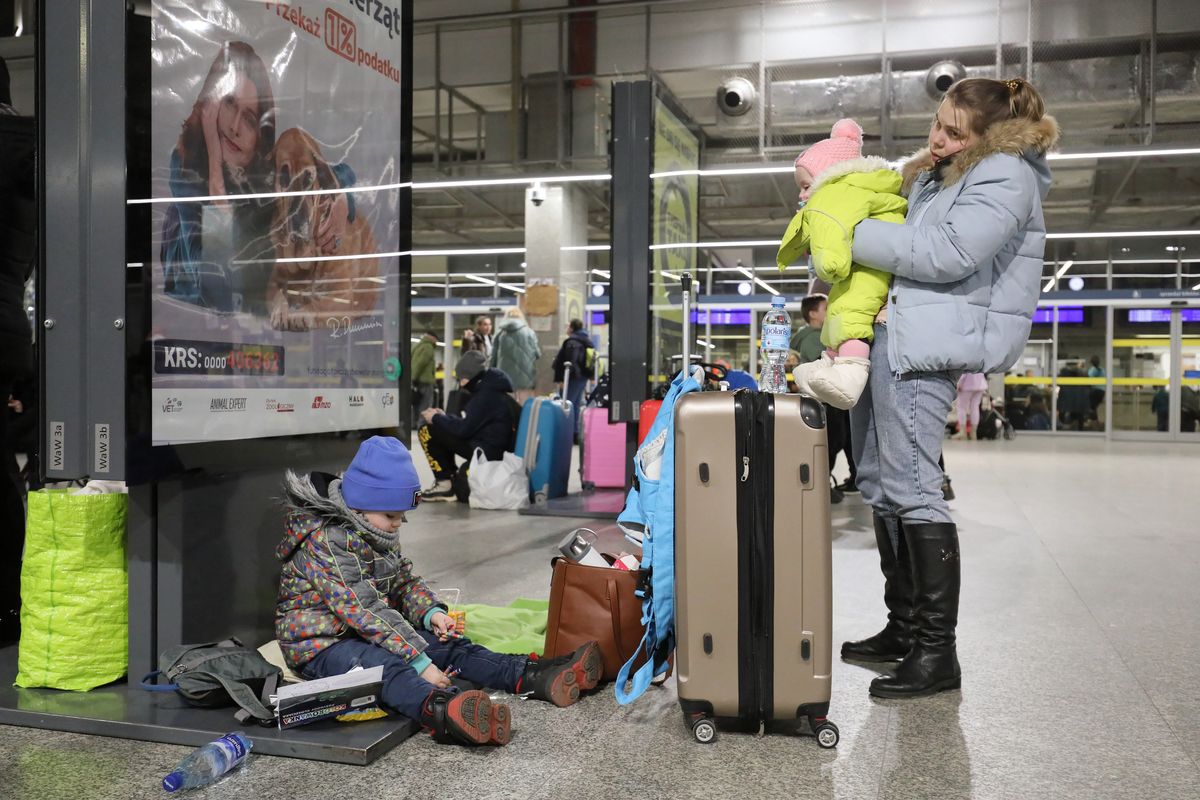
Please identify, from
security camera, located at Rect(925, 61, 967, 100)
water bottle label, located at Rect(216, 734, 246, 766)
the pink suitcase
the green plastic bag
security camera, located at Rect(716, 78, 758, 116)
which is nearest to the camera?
water bottle label, located at Rect(216, 734, 246, 766)

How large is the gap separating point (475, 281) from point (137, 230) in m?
18.6

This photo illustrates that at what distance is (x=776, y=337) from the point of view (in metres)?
2.85

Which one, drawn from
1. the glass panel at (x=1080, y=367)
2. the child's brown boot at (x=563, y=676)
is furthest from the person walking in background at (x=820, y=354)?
the glass panel at (x=1080, y=367)

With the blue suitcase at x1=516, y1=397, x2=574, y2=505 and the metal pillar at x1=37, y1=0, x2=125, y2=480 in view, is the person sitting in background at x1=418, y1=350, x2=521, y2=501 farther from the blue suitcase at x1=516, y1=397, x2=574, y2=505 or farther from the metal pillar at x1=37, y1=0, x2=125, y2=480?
the metal pillar at x1=37, y1=0, x2=125, y2=480

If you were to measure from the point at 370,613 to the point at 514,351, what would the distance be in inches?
286

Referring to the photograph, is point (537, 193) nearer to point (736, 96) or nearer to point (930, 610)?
point (736, 96)

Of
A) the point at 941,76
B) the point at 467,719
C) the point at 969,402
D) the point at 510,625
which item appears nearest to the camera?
the point at 467,719

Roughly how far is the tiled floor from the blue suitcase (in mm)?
2548

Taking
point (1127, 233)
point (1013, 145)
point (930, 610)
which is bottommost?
point (930, 610)

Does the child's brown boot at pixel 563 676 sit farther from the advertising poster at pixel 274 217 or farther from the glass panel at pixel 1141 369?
the glass panel at pixel 1141 369

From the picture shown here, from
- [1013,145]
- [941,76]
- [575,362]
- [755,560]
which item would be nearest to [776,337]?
[1013,145]

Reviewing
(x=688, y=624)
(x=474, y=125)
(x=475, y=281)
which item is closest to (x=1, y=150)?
(x=688, y=624)

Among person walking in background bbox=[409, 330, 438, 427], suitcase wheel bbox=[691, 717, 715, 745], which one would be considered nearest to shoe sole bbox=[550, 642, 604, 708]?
suitcase wheel bbox=[691, 717, 715, 745]

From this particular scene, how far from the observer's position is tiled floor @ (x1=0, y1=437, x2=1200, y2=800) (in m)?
1.84
